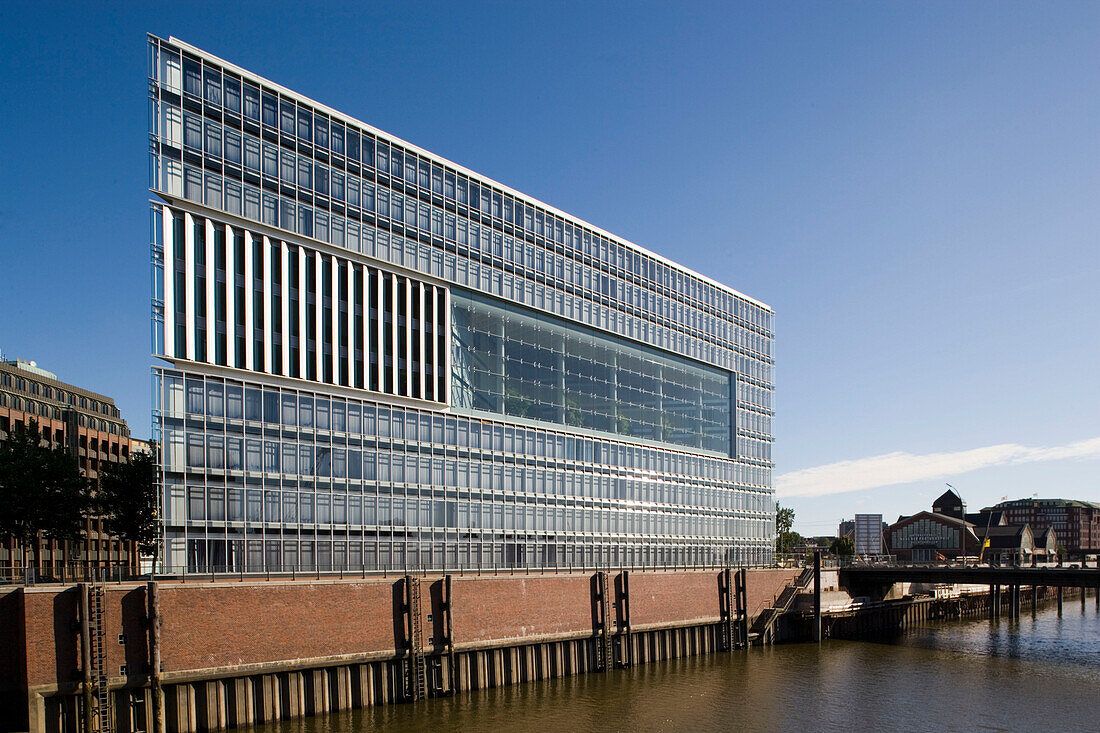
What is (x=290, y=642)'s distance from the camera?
50.8 m

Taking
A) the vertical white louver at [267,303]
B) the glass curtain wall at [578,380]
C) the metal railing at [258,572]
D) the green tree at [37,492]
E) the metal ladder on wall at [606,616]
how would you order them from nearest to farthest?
the metal railing at [258,572], the vertical white louver at [267,303], the green tree at [37,492], the metal ladder on wall at [606,616], the glass curtain wall at [578,380]

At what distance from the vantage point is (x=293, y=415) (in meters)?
58.5

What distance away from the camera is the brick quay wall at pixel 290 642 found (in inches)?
1678

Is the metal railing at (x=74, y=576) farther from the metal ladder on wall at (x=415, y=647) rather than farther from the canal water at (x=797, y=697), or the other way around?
the metal ladder on wall at (x=415, y=647)

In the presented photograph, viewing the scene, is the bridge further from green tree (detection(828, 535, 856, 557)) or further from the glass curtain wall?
green tree (detection(828, 535, 856, 557))

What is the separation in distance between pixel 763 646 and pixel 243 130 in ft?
197

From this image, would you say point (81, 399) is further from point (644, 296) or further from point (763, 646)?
point (763, 646)

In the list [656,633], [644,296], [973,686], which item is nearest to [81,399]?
[644,296]

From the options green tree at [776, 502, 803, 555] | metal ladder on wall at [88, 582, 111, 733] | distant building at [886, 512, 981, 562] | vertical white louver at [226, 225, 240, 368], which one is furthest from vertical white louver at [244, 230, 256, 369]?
distant building at [886, 512, 981, 562]

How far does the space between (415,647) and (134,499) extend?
94.6ft

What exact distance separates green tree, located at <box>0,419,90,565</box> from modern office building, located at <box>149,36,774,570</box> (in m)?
16.9

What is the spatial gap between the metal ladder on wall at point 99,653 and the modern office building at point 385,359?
305 inches

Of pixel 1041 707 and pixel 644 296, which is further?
pixel 644 296

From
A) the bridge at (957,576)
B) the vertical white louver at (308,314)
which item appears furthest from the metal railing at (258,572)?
the bridge at (957,576)
